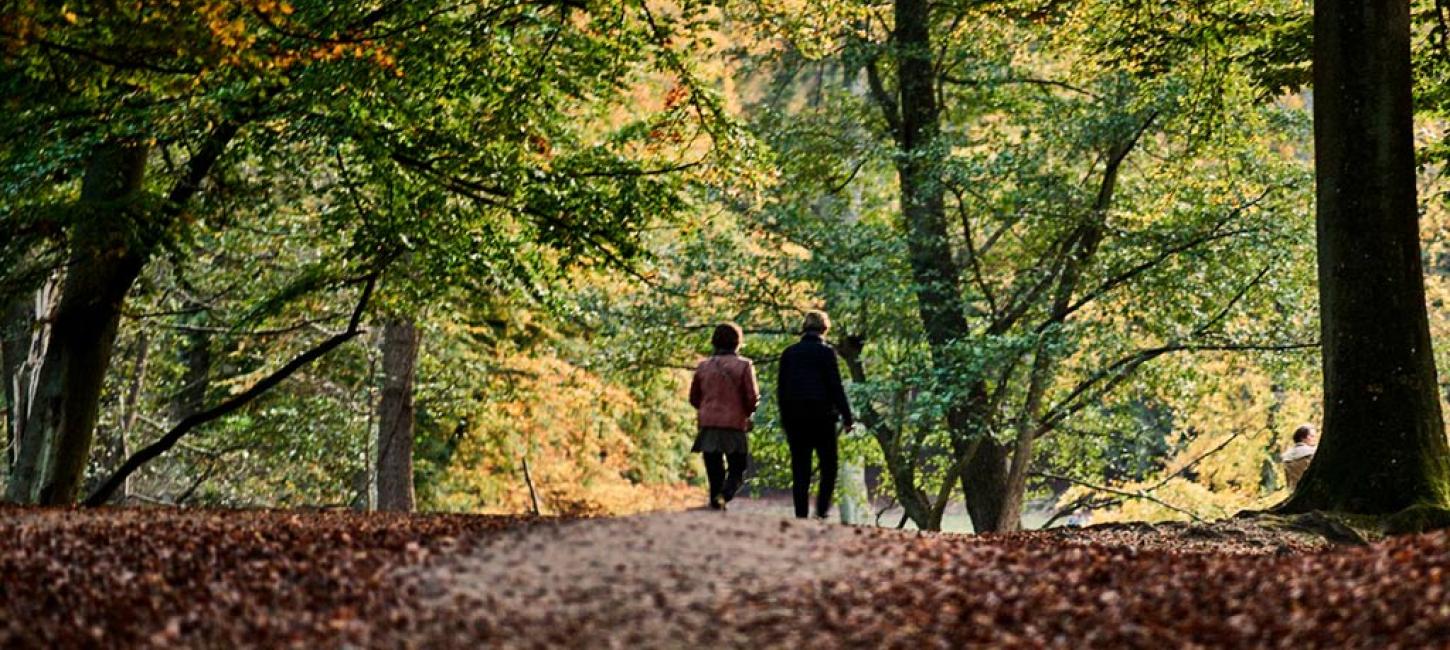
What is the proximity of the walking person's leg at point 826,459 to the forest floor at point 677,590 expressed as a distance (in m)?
1.91

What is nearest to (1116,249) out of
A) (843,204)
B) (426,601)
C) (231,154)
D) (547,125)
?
(843,204)

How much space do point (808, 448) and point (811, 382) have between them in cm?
54

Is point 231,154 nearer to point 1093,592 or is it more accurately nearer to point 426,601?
point 426,601

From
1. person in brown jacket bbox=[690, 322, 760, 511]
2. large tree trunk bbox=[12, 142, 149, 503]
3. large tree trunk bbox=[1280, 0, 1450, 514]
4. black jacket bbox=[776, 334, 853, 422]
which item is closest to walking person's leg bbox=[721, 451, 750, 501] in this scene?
person in brown jacket bbox=[690, 322, 760, 511]

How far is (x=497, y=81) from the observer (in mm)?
12516

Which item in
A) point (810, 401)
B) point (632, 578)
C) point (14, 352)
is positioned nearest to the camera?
point (632, 578)

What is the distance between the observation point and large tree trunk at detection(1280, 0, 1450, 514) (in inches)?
378

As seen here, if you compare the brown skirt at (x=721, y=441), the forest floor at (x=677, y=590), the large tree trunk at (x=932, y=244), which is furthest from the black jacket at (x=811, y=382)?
the large tree trunk at (x=932, y=244)

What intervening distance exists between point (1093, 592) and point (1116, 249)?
10.8m

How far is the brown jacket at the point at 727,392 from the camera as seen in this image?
394 inches

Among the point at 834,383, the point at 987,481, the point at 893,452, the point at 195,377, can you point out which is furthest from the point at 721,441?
the point at 195,377

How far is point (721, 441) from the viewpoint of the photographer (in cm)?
1003

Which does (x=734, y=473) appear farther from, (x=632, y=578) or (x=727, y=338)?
(x=632, y=578)

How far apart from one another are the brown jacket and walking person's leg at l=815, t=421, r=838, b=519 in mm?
541
